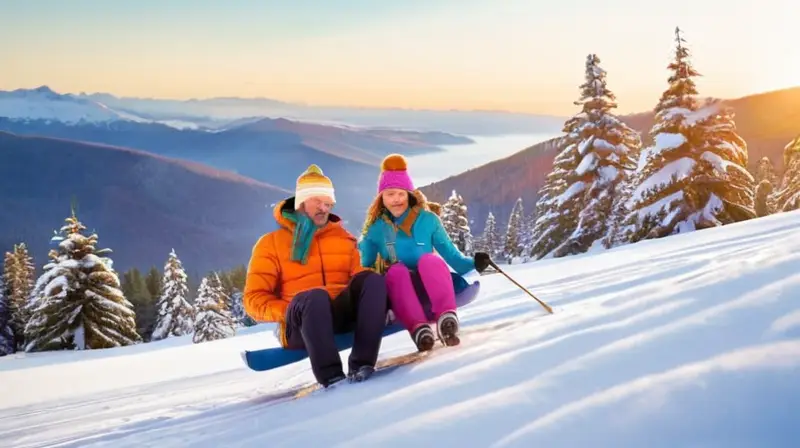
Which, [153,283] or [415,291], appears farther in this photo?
[153,283]

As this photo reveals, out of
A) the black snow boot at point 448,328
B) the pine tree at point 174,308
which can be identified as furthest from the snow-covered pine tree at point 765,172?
the black snow boot at point 448,328

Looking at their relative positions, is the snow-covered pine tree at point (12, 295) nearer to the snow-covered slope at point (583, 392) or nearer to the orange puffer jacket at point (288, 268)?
the snow-covered slope at point (583, 392)

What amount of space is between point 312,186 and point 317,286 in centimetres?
71

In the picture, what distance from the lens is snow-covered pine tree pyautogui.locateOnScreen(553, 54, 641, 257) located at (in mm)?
22375

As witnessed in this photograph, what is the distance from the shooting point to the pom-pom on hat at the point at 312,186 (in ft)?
13.3

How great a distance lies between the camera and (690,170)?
704 inches

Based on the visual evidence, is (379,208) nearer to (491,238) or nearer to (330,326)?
(330,326)

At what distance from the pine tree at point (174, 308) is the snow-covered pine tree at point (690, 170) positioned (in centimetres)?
2658

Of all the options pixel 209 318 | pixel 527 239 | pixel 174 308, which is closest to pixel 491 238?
pixel 527 239

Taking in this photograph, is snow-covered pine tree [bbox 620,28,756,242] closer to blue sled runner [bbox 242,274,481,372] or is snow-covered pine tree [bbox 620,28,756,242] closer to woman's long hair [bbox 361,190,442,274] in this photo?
woman's long hair [bbox 361,190,442,274]

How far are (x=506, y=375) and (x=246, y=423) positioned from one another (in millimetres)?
1473

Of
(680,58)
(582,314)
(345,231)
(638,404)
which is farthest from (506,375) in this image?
(680,58)

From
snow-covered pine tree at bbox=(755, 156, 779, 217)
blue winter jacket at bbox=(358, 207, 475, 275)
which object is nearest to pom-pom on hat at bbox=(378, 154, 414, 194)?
blue winter jacket at bbox=(358, 207, 475, 275)

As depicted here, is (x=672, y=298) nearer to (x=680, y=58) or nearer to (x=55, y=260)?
(x=680, y=58)
